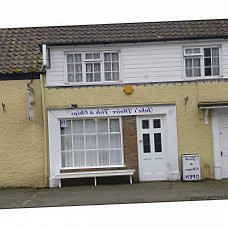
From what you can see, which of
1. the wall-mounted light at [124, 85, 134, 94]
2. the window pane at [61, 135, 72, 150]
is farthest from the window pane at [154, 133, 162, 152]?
the window pane at [61, 135, 72, 150]

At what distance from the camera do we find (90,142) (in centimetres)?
1348

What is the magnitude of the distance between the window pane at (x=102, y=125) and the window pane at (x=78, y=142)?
2.27 feet

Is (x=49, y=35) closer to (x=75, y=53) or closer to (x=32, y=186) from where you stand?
(x=75, y=53)

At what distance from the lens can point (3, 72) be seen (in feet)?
43.0

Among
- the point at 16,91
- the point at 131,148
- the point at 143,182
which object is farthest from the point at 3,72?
the point at 143,182

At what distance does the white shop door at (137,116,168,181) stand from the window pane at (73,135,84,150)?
2.05m

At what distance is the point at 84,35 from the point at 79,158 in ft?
14.7

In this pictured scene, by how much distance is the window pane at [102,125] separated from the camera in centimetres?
1351

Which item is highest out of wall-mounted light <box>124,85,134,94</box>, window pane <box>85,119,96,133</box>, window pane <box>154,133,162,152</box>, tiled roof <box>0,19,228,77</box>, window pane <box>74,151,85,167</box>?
tiled roof <box>0,19,228,77</box>

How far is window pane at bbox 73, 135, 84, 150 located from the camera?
13453mm

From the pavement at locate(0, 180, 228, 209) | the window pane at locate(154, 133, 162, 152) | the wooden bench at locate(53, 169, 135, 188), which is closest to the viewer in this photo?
the pavement at locate(0, 180, 228, 209)

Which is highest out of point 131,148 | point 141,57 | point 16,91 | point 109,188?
point 141,57

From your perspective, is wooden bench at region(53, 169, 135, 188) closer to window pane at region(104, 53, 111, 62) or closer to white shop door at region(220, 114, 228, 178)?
white shop door at region(220, 114, 228, 178)

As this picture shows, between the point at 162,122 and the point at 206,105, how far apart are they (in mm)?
1658
